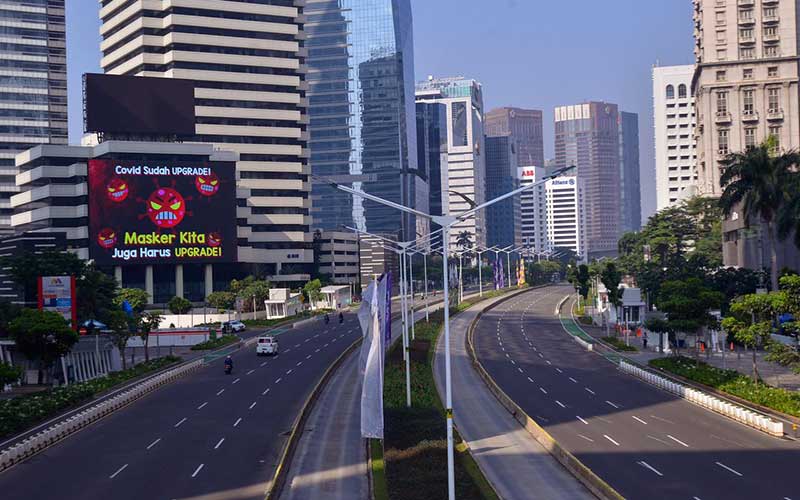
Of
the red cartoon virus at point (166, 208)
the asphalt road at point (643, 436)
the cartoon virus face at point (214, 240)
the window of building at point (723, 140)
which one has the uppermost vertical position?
the window of building at point (723, 140)

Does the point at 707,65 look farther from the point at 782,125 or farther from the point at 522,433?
the point at 522,433

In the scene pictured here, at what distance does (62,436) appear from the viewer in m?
52.7

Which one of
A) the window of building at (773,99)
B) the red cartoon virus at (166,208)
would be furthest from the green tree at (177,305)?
the window of building at (773,99)

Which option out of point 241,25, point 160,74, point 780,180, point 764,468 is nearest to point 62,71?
point 160,74

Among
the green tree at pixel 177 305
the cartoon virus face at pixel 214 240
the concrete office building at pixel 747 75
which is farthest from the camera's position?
the cartoon virus face at pixel 214 240

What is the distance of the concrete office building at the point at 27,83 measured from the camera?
18962cm

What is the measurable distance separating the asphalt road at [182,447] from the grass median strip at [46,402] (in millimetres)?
3520

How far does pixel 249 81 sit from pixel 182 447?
487ft

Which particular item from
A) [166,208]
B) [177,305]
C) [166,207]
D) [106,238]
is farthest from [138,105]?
[177,305]

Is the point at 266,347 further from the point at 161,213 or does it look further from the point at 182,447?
the point at 161,213

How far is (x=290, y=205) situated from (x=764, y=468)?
157 metres

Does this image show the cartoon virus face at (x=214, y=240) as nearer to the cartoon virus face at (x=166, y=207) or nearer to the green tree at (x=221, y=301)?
the cartoon virus face at (x=166, y=207)

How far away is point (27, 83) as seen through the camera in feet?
628

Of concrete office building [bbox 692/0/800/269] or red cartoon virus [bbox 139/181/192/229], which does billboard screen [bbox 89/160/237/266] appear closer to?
red cartoon virus [bbox 139/181/192/229]
